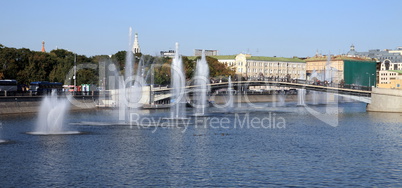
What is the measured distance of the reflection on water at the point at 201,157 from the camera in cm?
2684

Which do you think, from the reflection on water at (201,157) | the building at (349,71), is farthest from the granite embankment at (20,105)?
the building at (349,71)

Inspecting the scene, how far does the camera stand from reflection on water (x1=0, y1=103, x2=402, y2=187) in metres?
26.8

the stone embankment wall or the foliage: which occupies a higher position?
the foliage

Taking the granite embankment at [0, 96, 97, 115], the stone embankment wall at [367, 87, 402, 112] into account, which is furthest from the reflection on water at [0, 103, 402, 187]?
the stone embankment wall at [367, 87, 402, 112]

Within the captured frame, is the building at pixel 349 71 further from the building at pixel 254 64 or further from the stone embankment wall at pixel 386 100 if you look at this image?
the stone embankment wall at pixel 386 100

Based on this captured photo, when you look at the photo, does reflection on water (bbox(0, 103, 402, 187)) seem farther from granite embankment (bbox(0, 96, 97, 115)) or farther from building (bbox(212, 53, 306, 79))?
building (bbox(212, 53, 306, 79))

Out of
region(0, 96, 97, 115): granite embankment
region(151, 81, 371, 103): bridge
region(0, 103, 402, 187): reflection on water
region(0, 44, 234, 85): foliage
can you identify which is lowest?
region(0, 103, 402, 187): reflection on water

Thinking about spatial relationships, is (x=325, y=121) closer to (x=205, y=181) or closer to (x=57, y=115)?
(x=57, y=115)

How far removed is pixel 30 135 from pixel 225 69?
114 meters

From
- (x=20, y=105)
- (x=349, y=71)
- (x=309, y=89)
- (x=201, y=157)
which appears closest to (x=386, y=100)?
(x=309, y=89)

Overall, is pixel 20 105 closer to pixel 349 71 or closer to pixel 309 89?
pixel 309 89

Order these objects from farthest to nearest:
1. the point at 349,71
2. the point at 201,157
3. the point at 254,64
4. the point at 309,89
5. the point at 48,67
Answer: the point at 349,71, the point at 254,64, the point at 48,67, the point at 309,89, the point at 201,157

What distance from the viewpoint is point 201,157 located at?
33.3m

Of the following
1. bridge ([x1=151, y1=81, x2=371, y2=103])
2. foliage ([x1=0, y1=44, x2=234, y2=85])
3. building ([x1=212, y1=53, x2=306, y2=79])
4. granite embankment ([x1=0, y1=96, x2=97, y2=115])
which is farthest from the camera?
building ([x1=212, y1=53, x2=306, y2=79])
